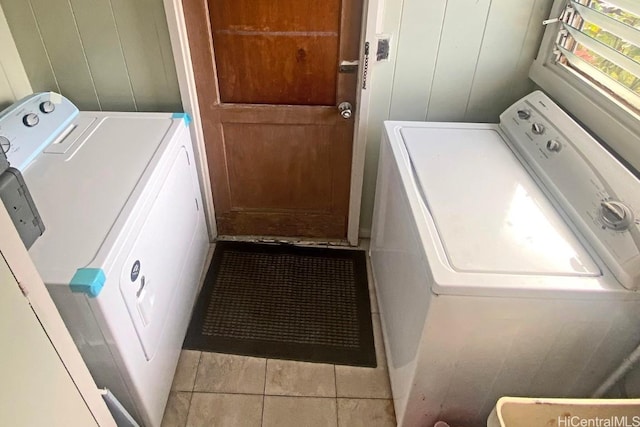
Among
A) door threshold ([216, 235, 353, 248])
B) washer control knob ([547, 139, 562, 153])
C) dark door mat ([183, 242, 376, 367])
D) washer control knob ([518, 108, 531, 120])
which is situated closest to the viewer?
washer control knob ([547, 139, 562, 153])

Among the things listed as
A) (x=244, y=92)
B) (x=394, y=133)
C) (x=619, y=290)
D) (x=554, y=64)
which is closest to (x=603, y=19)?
(x=554, y=64)

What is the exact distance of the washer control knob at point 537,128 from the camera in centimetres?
157

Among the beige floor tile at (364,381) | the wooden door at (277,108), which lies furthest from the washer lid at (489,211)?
the beige floor tile at (364,381)

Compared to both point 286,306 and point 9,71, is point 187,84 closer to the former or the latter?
point 9,71

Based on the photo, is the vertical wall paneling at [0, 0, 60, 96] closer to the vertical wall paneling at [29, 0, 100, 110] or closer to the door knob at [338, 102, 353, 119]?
the vertical wall paneling at [29, 0, 100, 110]

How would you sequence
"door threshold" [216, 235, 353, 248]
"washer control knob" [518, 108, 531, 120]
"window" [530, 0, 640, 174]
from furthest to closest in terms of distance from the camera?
"door threshold" [216, 235, 353, 248] < "washer control knob" [518, 108, 531, 120] < "window" [530, 0, 640, 174]

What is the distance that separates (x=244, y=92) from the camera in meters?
1.95

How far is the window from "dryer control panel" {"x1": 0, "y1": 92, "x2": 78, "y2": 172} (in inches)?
76.4

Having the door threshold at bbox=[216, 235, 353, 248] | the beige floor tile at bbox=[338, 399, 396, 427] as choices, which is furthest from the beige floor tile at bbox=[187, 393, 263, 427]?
the door threshold at bbox=[216, 235, 353, 248]

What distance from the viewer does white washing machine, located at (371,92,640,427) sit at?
111 centimetres

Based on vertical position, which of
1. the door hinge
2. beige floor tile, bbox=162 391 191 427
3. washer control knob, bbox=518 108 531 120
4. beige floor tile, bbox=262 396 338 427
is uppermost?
the door hinge

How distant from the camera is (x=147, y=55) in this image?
187 cm

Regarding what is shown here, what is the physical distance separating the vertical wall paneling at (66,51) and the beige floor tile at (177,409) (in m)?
1.34

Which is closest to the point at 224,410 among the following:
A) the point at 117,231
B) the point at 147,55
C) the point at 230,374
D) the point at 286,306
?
the point at 230,374
